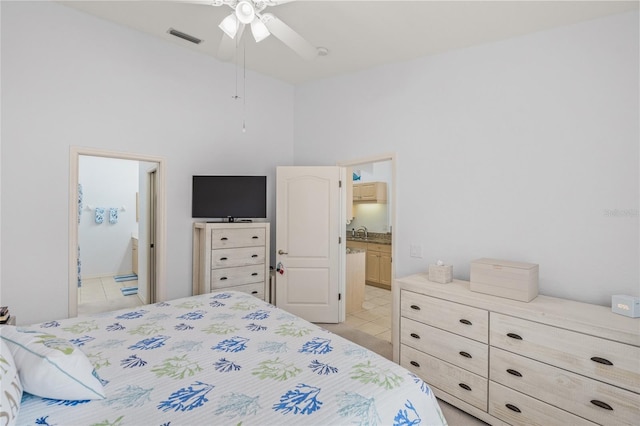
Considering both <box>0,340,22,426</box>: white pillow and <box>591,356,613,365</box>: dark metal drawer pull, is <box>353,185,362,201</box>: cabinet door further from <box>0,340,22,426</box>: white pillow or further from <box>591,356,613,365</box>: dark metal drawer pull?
<box>0,340,22,426</box>: white pillow

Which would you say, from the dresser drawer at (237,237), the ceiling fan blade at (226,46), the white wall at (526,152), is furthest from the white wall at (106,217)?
the white wall at (526,152)

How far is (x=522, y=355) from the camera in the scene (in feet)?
6.69

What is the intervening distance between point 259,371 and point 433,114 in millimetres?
2819

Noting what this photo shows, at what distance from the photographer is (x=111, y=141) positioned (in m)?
2.99

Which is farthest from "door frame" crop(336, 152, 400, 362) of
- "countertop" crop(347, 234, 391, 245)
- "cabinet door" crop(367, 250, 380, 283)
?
"countertop" crop(347, 234, 391, 245)

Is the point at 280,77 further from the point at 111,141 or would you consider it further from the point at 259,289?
the point at 259,289

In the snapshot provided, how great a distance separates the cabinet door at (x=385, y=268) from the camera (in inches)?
227

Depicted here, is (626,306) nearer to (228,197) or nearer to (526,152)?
(526,152)

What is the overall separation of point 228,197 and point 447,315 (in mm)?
2496

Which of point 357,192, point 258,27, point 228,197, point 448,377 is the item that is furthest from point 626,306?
point 357,192

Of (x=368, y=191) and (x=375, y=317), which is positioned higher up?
(x=368, y=191)

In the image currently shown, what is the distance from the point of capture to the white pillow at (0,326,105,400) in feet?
3.79

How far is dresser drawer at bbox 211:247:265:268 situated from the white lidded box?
7.30 ft

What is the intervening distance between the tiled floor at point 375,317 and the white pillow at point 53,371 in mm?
2959
